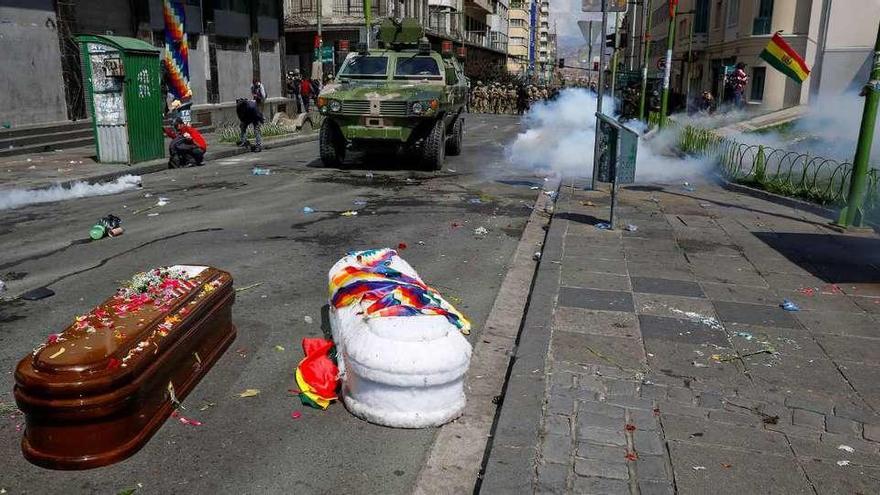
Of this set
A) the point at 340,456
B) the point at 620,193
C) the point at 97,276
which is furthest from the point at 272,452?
the point at 620,193

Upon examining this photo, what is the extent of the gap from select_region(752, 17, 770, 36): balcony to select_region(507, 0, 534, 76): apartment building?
79.4 m

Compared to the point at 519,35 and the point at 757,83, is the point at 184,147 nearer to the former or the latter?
the point at 757,83

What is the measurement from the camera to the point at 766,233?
779cm

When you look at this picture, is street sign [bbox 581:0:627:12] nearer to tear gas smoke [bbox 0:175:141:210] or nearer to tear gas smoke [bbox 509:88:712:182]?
tear gas smoke [bbox 509:88:712:182]

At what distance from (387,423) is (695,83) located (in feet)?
145

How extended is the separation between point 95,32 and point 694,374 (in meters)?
17.8

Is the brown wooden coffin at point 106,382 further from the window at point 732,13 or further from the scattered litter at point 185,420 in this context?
the window at point 732,13

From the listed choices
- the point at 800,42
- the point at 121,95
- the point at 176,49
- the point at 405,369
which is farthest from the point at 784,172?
the point at 800,42

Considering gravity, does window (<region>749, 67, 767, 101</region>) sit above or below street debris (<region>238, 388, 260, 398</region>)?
above

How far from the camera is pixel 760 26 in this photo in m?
29.9

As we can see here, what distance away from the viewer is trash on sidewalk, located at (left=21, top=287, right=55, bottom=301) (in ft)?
17.1

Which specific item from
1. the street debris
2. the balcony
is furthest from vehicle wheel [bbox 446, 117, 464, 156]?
the balcony

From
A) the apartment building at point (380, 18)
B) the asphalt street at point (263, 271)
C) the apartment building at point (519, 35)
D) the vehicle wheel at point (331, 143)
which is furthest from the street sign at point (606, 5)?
the apartment building at point (519, 35)

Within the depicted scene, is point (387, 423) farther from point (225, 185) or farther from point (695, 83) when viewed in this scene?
point (695, 83)
